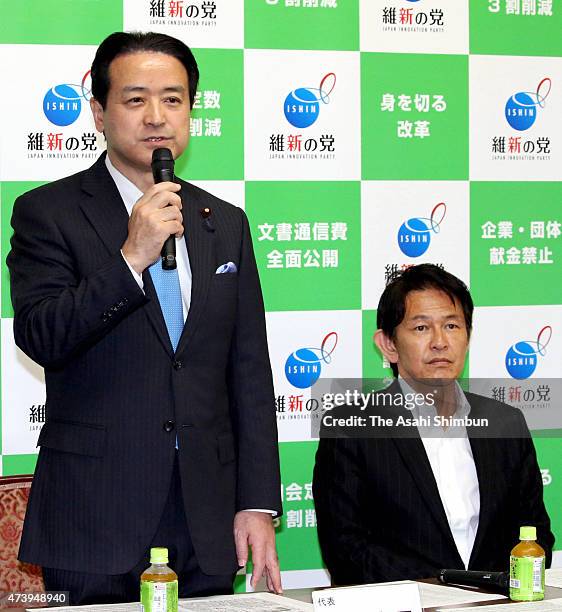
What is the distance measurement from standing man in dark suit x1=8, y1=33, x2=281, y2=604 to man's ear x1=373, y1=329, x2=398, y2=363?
87 centimetres

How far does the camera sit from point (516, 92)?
378 cm

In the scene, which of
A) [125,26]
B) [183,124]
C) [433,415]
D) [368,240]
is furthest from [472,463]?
[125,26]

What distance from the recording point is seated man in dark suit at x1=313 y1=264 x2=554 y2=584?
2846 millimetres

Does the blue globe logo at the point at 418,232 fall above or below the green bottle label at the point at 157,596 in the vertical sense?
above

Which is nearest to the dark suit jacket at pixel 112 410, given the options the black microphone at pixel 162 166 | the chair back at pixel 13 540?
the black microphone at pixel 162 166

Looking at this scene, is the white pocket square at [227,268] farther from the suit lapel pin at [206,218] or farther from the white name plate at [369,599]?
the white name plate at [369,599]

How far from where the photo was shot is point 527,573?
213cm

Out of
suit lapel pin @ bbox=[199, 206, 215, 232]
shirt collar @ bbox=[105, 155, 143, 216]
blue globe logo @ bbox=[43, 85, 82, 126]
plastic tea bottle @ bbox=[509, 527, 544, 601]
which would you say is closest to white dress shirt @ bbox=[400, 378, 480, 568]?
plastic tea bottle @ bbox=[509, 527, 544, 601]

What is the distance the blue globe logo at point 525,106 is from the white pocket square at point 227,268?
1782mm

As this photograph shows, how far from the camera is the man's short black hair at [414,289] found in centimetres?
312

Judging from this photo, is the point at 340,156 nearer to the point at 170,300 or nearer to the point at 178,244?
the point at 178,244

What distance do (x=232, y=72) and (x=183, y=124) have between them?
1.21 metres

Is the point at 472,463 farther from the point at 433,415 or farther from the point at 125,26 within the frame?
the point at 125,26

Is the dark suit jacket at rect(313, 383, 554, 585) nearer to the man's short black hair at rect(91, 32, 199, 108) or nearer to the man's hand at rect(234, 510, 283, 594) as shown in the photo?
the man's hand at rect(234, 510, 283, 594)
